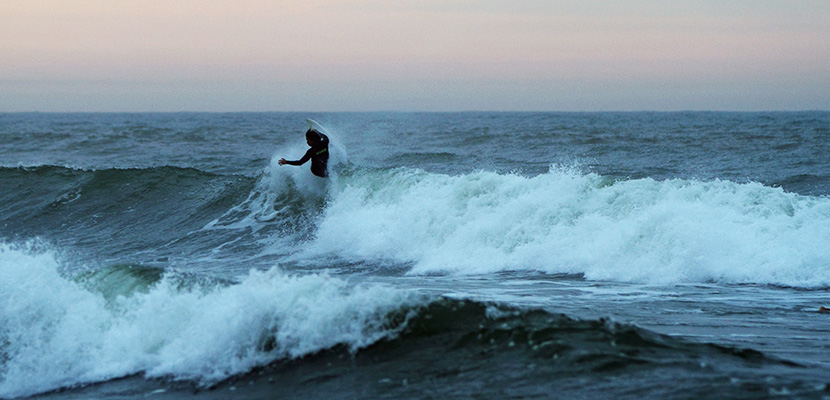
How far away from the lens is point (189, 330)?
6105 mm

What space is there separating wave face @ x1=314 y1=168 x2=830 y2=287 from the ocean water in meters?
0.04

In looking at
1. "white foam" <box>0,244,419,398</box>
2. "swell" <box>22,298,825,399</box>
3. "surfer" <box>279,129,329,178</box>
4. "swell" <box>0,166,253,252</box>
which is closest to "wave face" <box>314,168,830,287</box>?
"surfer" <box>279,129,329,178</box>

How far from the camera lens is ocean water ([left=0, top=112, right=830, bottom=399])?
5219 millimetres

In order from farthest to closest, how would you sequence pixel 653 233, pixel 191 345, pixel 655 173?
pixel 655 173 → pixel 653 233 → pixel 191 345

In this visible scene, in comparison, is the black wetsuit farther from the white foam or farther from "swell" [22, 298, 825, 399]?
"swell" [22, 298, 825, 399]

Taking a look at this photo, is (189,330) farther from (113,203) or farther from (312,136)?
(113,203)

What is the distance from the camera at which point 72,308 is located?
6922mm

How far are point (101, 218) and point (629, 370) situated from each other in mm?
13880

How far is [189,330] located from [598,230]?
665cm

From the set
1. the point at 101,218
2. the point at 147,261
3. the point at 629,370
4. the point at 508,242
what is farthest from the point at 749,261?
the point at 101,218

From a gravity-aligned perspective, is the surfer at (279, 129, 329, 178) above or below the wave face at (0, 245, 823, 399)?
above

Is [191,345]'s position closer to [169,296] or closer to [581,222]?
[169,296]

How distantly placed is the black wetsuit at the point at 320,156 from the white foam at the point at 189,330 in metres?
7.52

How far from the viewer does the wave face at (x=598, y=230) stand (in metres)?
9.73
